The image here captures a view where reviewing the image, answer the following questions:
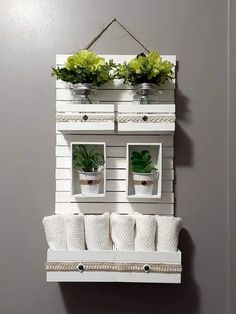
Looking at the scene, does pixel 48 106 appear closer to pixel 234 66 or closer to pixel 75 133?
pixel 75 133

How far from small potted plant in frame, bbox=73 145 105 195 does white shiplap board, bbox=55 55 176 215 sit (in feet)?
0.14

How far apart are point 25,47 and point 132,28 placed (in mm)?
403

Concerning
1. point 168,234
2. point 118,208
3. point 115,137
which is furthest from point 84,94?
point 168,234

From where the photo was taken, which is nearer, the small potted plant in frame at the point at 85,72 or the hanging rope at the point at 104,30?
the small potted plant in frame at the point at 85,72

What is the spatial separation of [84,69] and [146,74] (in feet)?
0.69

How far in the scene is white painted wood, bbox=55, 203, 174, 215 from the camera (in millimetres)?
1415

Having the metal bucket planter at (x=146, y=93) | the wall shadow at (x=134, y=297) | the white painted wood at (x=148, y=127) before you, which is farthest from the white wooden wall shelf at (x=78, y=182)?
the wall shadow at (x=134, y=297)

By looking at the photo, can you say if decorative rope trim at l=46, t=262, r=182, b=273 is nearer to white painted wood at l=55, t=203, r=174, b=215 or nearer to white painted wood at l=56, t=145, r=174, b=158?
white painted wood at l=55, t=203, r=174, b=215

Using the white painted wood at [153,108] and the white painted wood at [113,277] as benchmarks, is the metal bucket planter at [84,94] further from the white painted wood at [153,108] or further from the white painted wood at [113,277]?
the white painted wood at [113,277]

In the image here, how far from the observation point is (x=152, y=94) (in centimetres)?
138

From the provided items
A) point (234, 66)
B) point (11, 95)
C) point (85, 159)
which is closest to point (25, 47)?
point (11, 95)

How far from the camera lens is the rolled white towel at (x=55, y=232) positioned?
1.31 meters

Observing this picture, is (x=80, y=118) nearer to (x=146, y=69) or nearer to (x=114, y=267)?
(x=146, y=69)

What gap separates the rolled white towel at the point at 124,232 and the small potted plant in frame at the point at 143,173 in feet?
0.35
